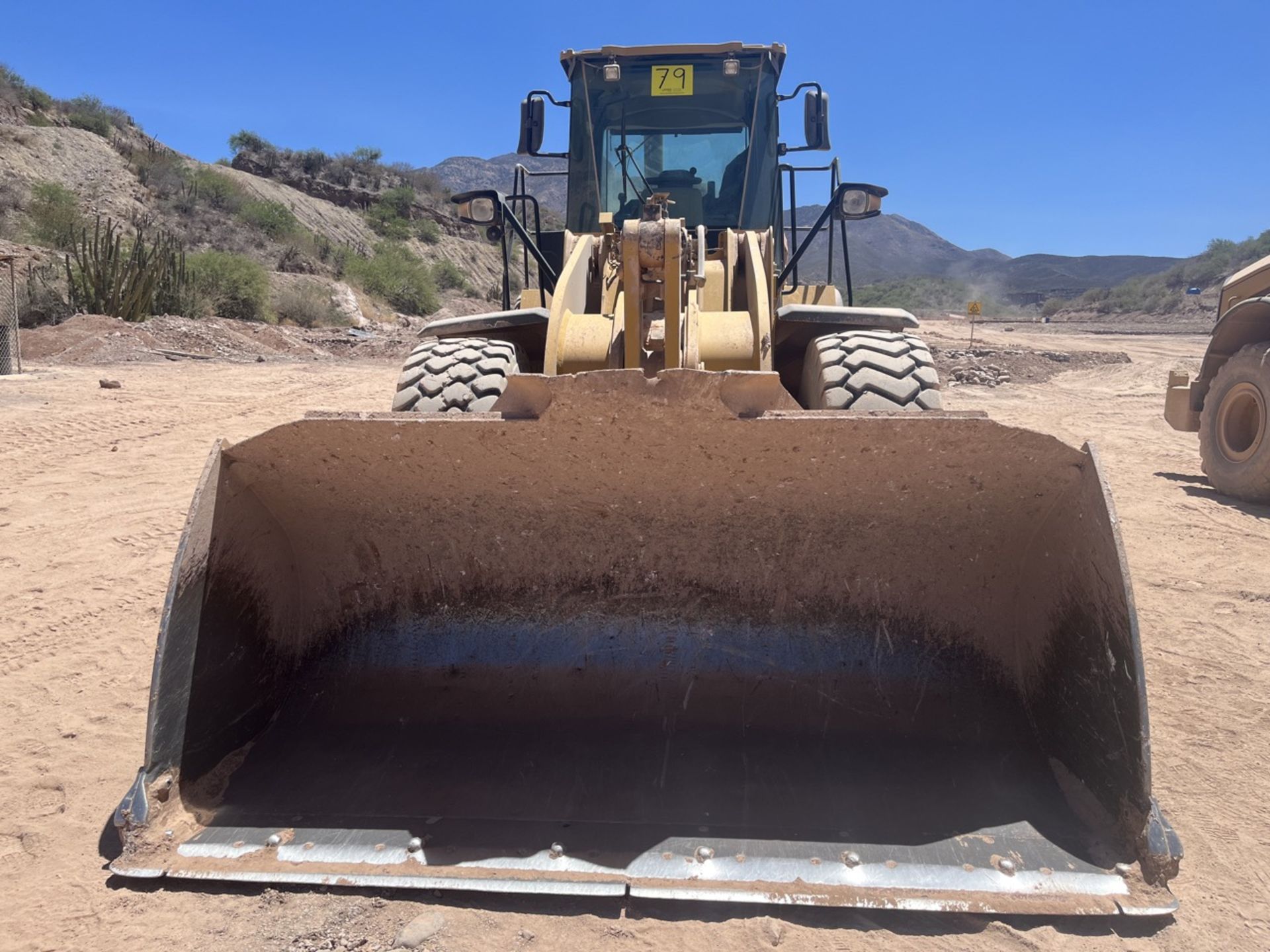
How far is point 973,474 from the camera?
8.05 feet

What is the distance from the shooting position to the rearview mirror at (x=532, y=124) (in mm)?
5023

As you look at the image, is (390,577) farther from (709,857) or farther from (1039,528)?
(1039,528)

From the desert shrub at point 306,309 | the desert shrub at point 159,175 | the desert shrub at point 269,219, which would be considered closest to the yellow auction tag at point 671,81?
the desert shrub at point 306,309

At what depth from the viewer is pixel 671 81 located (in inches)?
193

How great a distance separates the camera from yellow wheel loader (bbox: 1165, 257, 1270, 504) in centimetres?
633

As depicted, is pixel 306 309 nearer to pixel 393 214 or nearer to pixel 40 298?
pixel 40 298

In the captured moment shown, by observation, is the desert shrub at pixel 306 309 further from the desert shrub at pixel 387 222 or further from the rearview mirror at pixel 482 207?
the rearview mirror at pixel 482 207

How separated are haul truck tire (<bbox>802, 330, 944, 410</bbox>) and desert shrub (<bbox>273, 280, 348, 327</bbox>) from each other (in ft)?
69.8

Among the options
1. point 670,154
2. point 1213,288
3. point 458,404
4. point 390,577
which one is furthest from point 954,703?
point 1213,288

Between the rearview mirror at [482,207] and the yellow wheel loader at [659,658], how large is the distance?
5.66 ft

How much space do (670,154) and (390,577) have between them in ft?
10.3

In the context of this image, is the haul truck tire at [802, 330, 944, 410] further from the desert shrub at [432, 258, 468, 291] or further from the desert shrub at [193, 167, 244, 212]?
the desert shrub at [432, 258, 468, 291]

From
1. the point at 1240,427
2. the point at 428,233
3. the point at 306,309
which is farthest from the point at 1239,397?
the point at 428,233

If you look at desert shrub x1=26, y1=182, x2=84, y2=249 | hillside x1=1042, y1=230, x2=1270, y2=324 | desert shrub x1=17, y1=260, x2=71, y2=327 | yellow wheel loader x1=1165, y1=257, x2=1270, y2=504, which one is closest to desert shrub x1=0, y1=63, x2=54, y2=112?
desert shrub x1=26, y1=182, x2=84, y2=249
